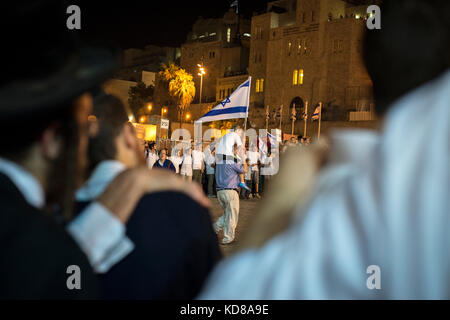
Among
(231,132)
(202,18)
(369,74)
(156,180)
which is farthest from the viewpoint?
(202,18)

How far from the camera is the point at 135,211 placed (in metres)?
2.22

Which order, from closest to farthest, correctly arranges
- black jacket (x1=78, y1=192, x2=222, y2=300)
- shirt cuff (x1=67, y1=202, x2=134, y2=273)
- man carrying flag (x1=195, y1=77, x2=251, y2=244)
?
shirt cuff (x1=67, y1=202, x2=134, y2=273) → black jacket (x1=78, y1=192, x2=222, y2=300) → man carrying flag (x1=195, y1=77, x2=251, y2=244)

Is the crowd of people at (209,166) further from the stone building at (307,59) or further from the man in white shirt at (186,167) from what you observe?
the stone building at (307,59)

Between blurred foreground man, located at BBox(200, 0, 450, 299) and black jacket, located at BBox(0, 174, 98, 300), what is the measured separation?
0.41 metres

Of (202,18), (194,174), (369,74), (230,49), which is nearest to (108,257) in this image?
(369,74)

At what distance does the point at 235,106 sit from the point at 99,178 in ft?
39.4

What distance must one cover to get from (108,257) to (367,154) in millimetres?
1365

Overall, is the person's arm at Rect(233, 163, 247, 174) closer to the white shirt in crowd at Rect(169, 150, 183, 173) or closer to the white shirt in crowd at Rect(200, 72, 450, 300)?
the white shirt in crowd at Rect(200, 72, 450, 300)

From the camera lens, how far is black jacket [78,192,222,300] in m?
2.18

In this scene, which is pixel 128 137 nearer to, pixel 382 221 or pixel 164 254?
pixel 164 254

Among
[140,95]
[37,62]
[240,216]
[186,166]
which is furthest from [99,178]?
[140,95]

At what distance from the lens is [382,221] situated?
94 cm

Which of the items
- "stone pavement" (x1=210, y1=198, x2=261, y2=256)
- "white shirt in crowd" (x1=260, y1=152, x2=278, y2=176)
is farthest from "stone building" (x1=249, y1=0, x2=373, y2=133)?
"stone pavement" (x1=210, y1=198, x2=261, y2=256)
